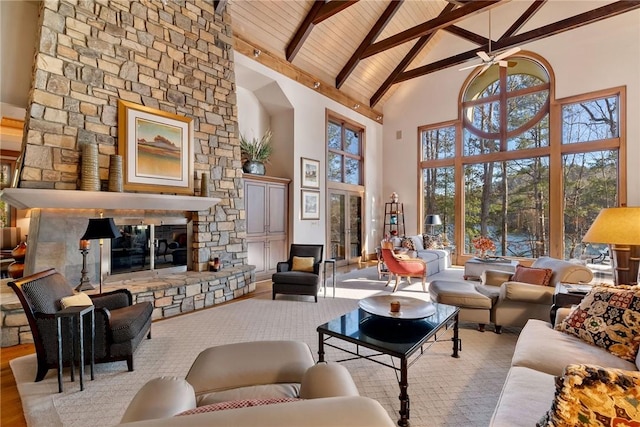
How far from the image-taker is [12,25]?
11.8 feet

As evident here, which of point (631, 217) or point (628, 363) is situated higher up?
point (631, 217)

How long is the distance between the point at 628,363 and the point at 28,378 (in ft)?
13.7

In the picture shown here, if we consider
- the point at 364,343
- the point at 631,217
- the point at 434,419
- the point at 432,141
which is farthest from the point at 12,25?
the point at 432,141

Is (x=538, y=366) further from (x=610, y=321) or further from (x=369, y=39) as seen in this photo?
(x=369, y=39)

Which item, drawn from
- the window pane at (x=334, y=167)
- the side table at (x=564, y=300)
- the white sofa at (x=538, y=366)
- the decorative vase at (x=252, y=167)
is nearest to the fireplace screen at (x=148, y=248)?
the decorative vase at (x=252, y=167)

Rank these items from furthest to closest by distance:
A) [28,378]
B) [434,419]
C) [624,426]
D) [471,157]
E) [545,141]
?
[471,157], [545,141], [28,378], [434,419], [624,426]

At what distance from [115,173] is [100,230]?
1071mm

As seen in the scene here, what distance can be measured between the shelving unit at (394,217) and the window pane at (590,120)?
4091 millimetres

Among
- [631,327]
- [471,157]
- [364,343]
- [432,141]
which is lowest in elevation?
[364,343]

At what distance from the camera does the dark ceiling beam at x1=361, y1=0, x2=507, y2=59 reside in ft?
18.0

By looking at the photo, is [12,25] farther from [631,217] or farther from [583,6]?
[583,6]

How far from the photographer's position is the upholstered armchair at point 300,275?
14.9ft

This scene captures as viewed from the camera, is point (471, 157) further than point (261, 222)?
Yes

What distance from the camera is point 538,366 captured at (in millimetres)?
1744
